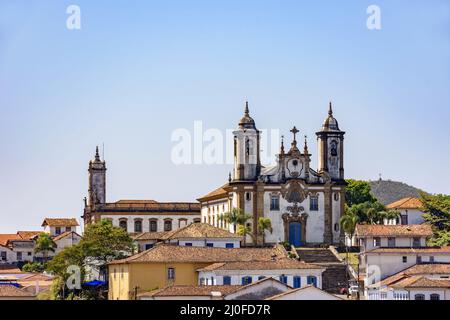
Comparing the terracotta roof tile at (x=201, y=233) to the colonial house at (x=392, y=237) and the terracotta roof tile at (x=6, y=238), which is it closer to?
the colonial house at (x=392, y=237)

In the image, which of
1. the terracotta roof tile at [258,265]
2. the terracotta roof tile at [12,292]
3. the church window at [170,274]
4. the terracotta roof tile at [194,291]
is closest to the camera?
the terracotta roof tile at [194,291]

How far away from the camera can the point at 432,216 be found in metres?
97.6

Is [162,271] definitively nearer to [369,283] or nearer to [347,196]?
[369,283]

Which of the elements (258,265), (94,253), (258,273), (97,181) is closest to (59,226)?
(97,181)

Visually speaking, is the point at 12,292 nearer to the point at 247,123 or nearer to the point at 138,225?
the point at 247,123

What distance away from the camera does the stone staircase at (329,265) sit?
232 feet

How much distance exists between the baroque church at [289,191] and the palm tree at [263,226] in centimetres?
35

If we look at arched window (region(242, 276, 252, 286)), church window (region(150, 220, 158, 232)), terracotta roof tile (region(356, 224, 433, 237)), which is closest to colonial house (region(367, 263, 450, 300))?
terracotta roof tile (region(356, 224, 433, 237))

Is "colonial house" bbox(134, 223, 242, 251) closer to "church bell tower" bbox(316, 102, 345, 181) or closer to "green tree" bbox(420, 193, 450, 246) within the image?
"church bell tower" bbox(316, 102, 345, 181)

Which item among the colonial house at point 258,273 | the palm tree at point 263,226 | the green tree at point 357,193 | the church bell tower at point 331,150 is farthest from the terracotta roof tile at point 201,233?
the green tree at point 357,193

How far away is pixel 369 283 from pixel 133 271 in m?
13.4

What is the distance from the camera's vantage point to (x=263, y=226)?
85.1 metres
